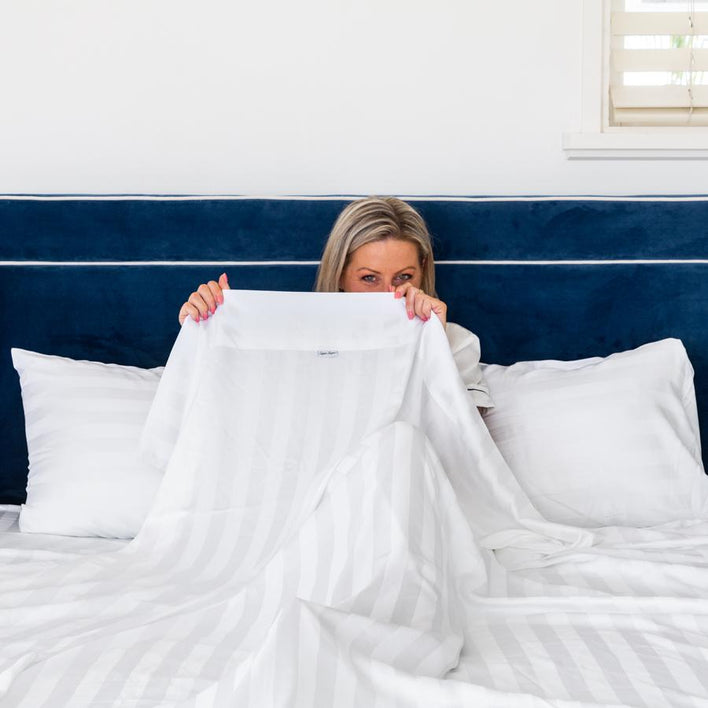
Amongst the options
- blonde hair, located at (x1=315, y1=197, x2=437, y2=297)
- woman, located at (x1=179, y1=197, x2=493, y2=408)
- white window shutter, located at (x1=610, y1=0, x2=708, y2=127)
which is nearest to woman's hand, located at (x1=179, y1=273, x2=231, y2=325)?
woman, located at (x1=179, y1=197, x2=493, y2=408)

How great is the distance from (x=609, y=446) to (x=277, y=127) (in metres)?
1.15

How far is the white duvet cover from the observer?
46.2 inches

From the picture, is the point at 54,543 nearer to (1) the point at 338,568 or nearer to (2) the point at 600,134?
(1) the point at 338,568

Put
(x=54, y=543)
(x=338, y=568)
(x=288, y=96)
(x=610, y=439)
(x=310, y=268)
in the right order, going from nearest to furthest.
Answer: (x=338, y=568)
(x=54, y=543)
(x=610, y=439)
(x=310, y=268)
(x=288, y=96)

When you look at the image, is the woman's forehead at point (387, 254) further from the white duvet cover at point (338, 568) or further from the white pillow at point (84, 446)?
the white pillow at point (84, 446)

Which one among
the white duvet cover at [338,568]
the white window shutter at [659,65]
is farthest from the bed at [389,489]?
the white window shutter at [659,65]

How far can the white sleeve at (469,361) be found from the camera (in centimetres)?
207

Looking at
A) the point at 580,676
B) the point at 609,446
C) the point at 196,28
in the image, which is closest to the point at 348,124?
the point at 196,28

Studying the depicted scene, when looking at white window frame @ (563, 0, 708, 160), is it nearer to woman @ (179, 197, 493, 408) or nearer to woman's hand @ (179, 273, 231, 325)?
woman @ (179, 197, 493, 408)

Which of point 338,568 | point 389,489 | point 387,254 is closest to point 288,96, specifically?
point 387,254

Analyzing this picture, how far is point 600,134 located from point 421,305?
0.80 metres

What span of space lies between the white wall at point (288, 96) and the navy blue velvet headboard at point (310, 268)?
0.16 m

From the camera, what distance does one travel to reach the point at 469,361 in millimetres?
2121

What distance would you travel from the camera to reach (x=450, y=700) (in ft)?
3.53
